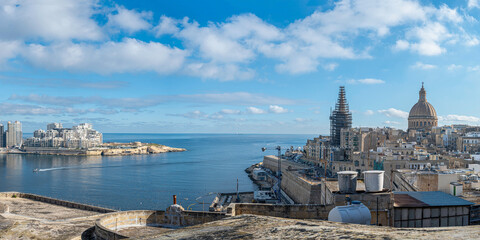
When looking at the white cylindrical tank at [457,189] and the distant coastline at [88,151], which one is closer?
the white cylindrical tank at [457,189]

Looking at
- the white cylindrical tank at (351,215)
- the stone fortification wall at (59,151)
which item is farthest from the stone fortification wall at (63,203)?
the stone fortification wall at (59,151)

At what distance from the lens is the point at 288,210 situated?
9.41 m

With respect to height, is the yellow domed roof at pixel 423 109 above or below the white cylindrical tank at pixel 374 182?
above

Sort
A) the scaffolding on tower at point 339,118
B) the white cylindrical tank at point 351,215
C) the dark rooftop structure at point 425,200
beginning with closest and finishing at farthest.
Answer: the white cylindrical tank at point 351,215 < the dark rooftop structure at point 425,200 < the scaffolding on tower at point 339,118

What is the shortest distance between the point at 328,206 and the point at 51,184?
5708cm

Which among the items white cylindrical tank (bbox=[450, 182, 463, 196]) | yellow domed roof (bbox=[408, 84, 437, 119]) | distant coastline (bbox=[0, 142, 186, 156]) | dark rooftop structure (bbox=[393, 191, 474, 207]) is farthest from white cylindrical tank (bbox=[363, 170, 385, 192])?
distant coastline (bbox=[0, 142, 186, 156])

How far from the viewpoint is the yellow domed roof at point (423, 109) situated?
92562 millimetres

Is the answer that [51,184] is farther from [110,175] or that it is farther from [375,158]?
[375,158]

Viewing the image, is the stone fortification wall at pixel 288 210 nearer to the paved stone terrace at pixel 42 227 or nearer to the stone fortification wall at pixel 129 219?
the stone fortification wall at pixel 129 219

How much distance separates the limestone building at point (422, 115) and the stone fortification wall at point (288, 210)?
299 ft

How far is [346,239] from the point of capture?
4.66 meters

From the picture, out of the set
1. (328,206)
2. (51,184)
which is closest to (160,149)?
(51,184)

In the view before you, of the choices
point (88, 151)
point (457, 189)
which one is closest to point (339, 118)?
point (457, 189)

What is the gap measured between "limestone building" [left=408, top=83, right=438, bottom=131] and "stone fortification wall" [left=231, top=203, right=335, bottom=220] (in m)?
91.3
